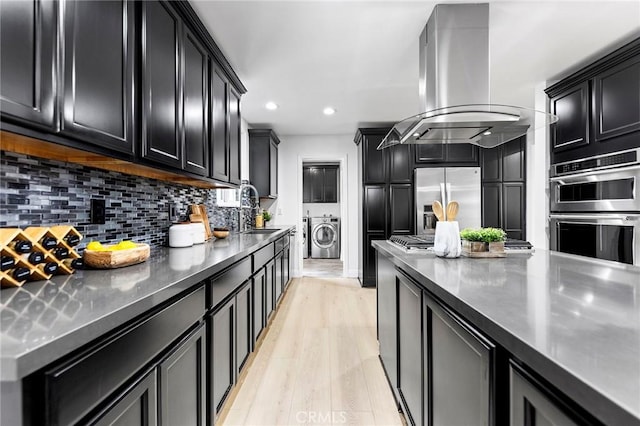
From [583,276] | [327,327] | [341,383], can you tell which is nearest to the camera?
[583,276]

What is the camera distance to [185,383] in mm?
1182

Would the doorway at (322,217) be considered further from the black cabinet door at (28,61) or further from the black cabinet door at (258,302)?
the black cabinet door at (28,61)

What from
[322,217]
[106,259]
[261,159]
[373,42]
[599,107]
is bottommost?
[106,259]

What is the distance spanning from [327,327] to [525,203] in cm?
351

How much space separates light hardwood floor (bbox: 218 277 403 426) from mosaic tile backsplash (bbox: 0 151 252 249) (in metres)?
1.16

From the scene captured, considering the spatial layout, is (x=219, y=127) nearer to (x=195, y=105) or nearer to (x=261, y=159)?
(x=195, y=105)

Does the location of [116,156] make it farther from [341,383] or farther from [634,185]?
[634,185]

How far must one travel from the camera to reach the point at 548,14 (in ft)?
6.54

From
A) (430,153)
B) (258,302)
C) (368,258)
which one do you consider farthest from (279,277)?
(430,153)

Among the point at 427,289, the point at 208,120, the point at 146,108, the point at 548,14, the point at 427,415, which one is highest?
the point at 548,14

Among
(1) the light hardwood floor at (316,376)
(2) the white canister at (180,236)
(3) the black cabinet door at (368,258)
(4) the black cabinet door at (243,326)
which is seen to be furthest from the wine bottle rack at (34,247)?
(3) the black cabinet door at (368,258)

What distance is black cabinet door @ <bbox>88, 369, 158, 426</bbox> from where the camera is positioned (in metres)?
0.75

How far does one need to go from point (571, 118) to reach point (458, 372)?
3.06 meters

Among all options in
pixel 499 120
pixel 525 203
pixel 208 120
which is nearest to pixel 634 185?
pixel 499 120
